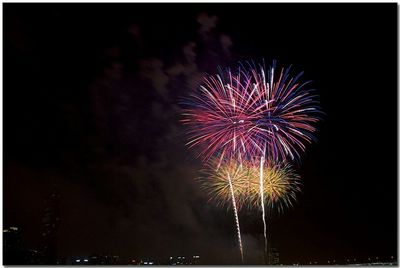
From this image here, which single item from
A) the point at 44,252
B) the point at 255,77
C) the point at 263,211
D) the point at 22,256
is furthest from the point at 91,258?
the point at 255,77

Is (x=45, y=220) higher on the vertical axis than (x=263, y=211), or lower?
higher

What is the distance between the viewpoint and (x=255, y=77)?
22953mm

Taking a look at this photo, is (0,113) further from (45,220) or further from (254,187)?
(45,220)

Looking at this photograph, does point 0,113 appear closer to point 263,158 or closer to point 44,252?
point 263,158

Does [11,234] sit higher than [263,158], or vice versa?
[11,234]

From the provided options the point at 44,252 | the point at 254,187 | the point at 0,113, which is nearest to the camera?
the point at 0,113

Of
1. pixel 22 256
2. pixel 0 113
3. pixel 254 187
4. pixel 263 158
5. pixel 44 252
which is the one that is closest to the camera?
pixel 0 113

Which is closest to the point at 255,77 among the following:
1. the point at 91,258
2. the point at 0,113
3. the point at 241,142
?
the point at 241,142

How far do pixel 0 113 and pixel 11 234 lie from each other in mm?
82098

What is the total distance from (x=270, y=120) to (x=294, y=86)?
2211 millimetres

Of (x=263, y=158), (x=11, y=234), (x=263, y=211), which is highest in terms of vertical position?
(x=11, y=234)

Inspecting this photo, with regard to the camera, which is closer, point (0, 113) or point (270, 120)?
point (0, 113)

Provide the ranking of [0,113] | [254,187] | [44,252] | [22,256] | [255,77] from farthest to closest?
[44,252]
[22,256]
[254,187]
[255,77]
[0,113]

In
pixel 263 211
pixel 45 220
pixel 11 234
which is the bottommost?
pixel 263 211
